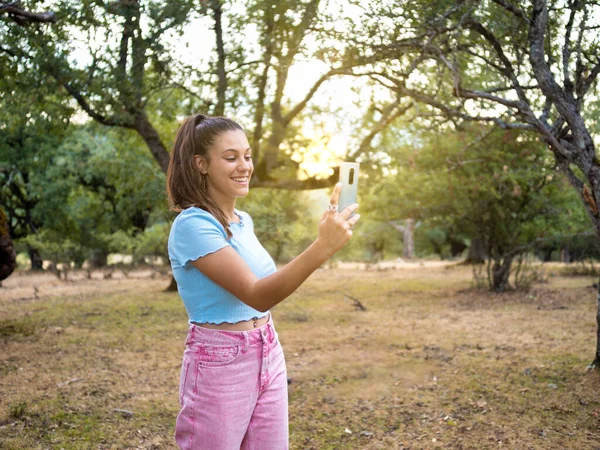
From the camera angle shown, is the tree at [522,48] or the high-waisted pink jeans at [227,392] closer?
the high-waisted pink jeans at [227,392]

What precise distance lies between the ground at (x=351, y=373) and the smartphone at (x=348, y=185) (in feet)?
10.1

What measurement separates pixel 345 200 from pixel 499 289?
12.0 m

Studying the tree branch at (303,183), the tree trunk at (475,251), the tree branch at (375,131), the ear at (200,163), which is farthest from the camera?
the tree trunk at (475,251)

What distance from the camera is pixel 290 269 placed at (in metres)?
1.60

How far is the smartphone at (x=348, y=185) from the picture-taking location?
1.68m

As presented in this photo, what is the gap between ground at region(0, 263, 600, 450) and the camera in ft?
14.4

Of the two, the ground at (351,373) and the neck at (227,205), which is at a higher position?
the neck at (227,205)

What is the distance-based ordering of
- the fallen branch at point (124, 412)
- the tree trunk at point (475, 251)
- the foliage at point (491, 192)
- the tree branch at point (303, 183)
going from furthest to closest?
1. the tree trunk at point (475, 251)
2. the tree branch at point (303, 183)
3. the foliage at point (491, 192)
4. the fallen branch at point (124, 412)

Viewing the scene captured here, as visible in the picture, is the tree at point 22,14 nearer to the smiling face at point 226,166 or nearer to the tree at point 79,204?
the smiling face at point 226,166

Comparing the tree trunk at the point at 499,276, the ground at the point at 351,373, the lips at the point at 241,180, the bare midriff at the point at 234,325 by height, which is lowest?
the ground at the point at 351,373

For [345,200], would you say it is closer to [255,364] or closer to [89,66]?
[255,364]

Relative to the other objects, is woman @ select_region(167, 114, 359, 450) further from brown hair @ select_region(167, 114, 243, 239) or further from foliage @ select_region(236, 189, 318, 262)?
foliage @ select_region(236, 189, 318, 262)

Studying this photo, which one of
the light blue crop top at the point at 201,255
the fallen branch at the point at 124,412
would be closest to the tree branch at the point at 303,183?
the fallen branch at the point at 124,412

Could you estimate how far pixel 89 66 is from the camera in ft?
24.8
